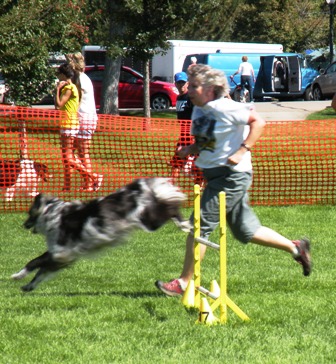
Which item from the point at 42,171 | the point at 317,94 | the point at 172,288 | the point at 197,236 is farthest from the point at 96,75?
the point at 197,236

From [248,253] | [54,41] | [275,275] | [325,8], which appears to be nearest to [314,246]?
[248,253]

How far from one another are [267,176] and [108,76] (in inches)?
517

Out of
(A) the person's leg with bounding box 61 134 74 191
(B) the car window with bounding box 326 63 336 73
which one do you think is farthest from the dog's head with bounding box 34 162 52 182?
(B) the car window with bounding box 326 63 336 73

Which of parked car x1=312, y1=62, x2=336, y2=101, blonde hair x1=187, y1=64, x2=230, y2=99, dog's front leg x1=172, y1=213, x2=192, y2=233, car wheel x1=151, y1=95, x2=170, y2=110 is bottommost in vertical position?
car wheel x1=151, y1=95, x2=170, y2=110

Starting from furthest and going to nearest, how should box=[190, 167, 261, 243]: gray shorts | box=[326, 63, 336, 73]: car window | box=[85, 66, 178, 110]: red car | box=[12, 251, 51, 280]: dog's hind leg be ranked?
box=[326, 63, 336, 73]: car window
box=[85, 66, 178, 110]: red car
box=[190, 167, 261, 243]: gray shorts
box=[12, 251, 51, 280]: dog's hind leg

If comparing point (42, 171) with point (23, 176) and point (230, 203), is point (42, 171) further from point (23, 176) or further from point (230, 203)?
point (230, 203)

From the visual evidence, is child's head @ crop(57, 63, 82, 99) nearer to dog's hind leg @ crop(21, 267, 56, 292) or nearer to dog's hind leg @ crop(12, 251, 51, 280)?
dog's hind leg @ crop(12, 251, 51, 280)

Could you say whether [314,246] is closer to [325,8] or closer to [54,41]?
[54,41]

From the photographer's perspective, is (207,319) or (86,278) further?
(86,278)

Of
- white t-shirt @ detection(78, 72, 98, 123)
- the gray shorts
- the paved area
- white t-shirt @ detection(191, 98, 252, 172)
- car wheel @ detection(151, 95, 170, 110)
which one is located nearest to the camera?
white t-shirt @ detection(191, 98, 252, 172)

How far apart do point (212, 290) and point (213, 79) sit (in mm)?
1392

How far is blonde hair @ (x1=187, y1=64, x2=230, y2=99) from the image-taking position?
5641 millimetres

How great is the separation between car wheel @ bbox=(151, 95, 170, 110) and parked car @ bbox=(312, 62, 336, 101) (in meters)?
5.83

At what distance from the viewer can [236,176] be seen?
5.72 meters
